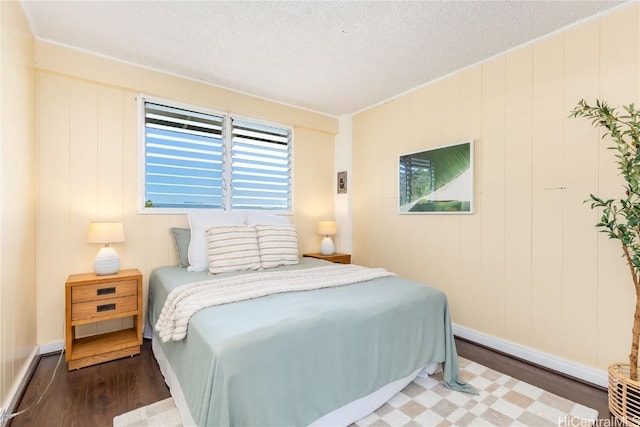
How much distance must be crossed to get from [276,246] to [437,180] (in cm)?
171

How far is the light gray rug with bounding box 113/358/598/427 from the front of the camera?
172 centimetres

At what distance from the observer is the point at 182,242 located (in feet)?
9.63

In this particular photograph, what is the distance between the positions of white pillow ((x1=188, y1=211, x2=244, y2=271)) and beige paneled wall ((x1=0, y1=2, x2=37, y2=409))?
1.10 meters

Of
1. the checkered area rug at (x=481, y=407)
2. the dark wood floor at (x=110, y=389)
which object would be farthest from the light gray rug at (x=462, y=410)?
the dark wood floor at (x=110, y=389)

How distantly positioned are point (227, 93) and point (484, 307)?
3313 millimetres

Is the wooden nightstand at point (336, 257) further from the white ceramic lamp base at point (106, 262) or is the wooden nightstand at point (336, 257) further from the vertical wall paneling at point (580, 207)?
the vertical wall paneling at point (580, 207)

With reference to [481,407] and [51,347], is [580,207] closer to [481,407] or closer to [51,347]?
[481,407]

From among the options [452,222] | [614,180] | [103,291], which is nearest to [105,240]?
[103,291]

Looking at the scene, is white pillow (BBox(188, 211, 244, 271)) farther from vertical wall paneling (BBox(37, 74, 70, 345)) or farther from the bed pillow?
vertical wall paneling (BBox(37, 74, 70, 345))

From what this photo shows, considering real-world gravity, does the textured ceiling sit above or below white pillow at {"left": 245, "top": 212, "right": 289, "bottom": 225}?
above

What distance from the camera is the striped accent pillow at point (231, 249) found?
8.68 feet

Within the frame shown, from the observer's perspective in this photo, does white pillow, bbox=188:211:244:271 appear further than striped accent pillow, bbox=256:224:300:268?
No

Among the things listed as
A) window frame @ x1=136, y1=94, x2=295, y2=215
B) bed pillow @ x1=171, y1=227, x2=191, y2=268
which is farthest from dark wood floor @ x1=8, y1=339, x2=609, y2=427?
window frame @ x1=136, y1=94, x2=295, y2=215

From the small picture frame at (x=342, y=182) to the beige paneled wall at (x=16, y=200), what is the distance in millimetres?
3096
